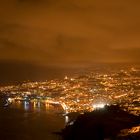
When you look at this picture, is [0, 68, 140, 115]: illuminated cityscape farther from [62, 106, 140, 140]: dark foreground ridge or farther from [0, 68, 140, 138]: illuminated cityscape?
[62, 106, 140, 140]: dark foreground ridge

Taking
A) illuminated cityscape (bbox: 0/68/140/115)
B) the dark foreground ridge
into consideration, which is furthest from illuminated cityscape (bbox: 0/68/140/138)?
the dark foreground ridge

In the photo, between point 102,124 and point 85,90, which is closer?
point 102,124

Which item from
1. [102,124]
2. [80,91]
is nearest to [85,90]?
[80,91]

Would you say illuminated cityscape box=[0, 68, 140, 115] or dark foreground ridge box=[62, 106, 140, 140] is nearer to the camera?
dark foreground ridge box=[62, 106, 140, 140]

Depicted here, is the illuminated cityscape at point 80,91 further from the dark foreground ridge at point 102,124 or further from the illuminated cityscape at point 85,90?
the dark foreground ridge at point 102,124

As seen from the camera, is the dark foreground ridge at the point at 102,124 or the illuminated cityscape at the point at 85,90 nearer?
the dark foreground ridge at the point at 102,124

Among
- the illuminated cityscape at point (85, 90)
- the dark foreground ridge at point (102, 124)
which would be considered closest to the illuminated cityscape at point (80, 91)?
the illuminated cityscape at point (85, 90)

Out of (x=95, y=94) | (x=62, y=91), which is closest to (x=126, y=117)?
(x=95, y=94)

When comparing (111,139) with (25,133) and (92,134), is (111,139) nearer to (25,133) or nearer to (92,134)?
(92,134)

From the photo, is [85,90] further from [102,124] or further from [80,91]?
[102,124]

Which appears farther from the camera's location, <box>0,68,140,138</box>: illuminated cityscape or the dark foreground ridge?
<box>0,68,140,138</box>: illuminated cityscape

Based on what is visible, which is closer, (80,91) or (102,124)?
(102,124)
